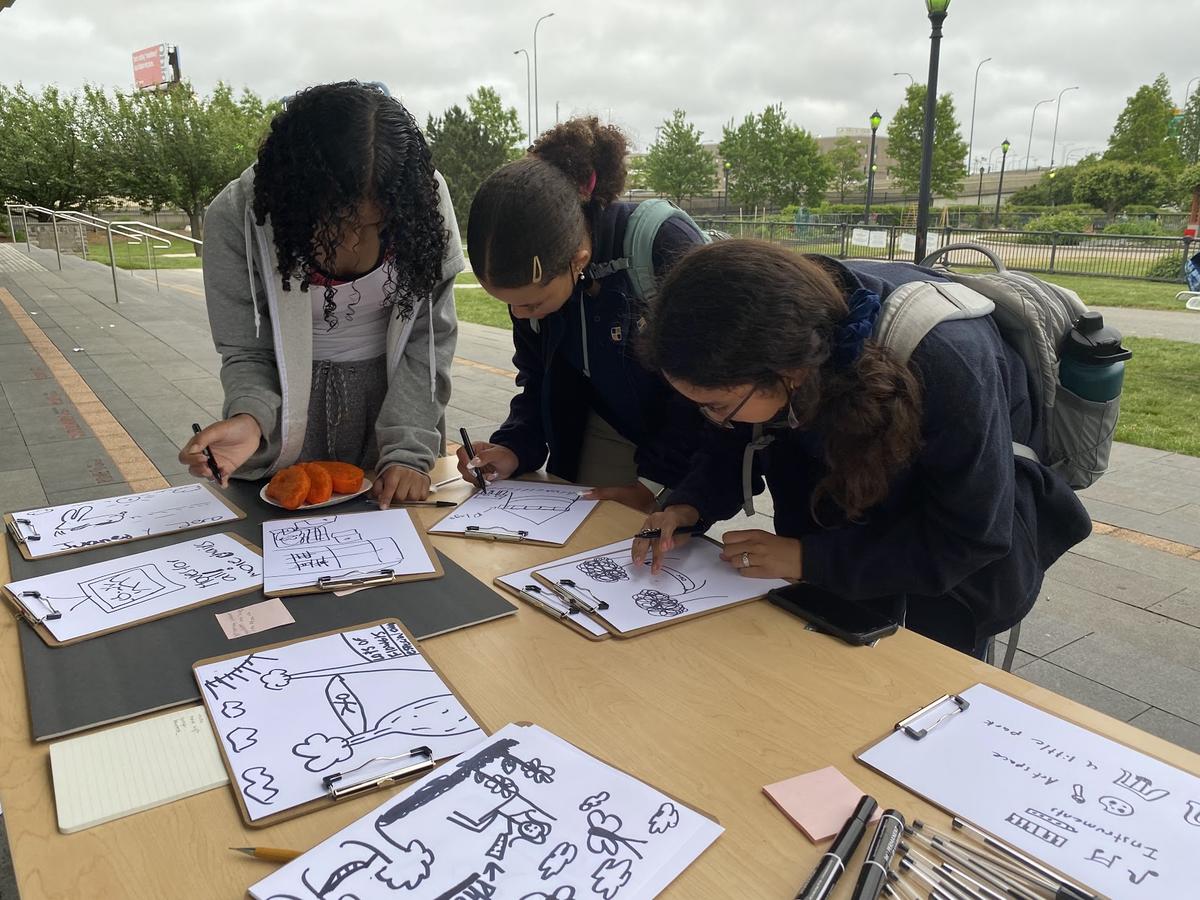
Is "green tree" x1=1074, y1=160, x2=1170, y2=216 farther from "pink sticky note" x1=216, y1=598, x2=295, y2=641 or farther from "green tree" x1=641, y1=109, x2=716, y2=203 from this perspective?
"pink sticky note" x1=216, y1=598, x2=295, y2=641

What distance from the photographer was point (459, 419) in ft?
16.5

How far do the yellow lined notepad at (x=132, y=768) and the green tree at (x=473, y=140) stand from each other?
87.0ft

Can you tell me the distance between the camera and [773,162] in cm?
3031

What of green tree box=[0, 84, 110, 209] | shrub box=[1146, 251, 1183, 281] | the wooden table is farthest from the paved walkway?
green tree box=[0, 84, 110, 209]

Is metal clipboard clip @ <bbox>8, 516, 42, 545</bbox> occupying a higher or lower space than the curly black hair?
lower

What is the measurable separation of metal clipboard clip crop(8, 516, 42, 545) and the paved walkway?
7.85 ft

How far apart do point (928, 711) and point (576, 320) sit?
1.02 m

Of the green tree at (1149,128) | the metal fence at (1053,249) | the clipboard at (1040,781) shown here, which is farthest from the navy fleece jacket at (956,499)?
the green tree at (1149,128)

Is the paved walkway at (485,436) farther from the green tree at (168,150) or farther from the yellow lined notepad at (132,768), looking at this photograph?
the green tree at (168,150)

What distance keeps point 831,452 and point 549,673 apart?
0.47 m

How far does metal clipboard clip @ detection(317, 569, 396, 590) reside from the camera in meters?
1.25

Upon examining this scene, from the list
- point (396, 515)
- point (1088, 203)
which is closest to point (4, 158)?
point (396, 515)

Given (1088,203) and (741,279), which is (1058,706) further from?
(1088,203)

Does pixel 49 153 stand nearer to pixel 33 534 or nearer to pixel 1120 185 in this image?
pixel 33 534
